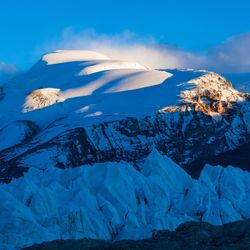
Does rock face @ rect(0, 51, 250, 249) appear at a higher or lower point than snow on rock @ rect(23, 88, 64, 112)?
lower

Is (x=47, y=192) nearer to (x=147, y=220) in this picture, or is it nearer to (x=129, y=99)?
(x=147, y=220)

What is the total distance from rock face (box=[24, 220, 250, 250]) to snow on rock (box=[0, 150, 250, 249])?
20.2 metres

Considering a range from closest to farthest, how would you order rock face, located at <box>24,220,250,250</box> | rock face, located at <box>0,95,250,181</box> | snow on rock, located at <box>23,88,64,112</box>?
rock face, located at <box>24,220,250,250</box> → rock face, located at <box>0,95,250,181</box> → snow on rock, located at <box>23,88,64,112</box>

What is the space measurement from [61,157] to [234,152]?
36.4 meters

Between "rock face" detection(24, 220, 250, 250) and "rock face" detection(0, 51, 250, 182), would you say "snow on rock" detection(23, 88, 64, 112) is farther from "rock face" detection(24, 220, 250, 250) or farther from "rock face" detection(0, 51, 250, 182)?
"rock face" detection(24, 220, 250, 250)

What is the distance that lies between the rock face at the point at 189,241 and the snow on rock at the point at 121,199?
2023cm

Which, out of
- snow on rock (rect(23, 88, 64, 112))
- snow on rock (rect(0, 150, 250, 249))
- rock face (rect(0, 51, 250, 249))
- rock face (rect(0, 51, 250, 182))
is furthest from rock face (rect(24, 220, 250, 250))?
snow on rock (rect(23, 88, 64, 112))

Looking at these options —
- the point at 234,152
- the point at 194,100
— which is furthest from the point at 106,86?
the point at 234,152

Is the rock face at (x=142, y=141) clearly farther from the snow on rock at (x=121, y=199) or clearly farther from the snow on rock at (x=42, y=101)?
the snow on rock at (x=121, y=199)

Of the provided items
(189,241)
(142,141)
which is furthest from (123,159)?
(189,241)

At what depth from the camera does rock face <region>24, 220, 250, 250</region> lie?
19391 millimetres

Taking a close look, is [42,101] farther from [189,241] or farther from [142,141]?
[189,241]

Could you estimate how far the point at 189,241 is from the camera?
19.9 m

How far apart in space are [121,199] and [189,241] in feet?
155
